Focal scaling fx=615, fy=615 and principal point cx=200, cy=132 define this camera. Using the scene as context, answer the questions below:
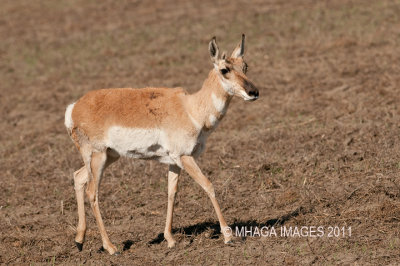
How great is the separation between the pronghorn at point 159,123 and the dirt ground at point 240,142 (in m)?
0.71

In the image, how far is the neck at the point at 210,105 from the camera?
776cm

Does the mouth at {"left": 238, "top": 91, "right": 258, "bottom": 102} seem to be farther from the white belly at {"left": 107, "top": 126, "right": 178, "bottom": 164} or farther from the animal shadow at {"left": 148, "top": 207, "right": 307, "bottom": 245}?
the animal shadow at {"left": 148, "top": 207, "right": 307, "bottom": 245}

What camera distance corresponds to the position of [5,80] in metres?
18.5

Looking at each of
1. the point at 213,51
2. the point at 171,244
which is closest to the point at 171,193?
the point at 171,244

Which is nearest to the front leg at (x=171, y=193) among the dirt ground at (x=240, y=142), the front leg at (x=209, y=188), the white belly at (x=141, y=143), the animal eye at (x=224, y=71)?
the dirt ground at (x=240, y=142)

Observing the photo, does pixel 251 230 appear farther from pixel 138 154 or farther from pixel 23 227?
pixel 23 227

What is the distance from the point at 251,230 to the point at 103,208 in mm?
2664

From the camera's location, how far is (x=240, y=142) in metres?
11.6

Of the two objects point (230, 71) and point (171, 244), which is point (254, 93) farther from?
point (171, 244)

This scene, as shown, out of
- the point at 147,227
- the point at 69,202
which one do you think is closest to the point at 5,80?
the point at 69,202

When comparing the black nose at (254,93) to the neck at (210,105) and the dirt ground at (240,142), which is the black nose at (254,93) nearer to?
the neck at (210,105)

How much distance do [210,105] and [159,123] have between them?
699 millimetres

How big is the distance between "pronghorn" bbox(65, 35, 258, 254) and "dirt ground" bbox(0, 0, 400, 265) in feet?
2.32

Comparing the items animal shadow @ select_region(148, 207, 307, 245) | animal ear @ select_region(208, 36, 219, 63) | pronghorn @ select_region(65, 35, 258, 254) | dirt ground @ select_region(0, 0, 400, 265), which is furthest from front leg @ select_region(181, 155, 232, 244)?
animal ear @ select_region(208, 36, 219, 63)
